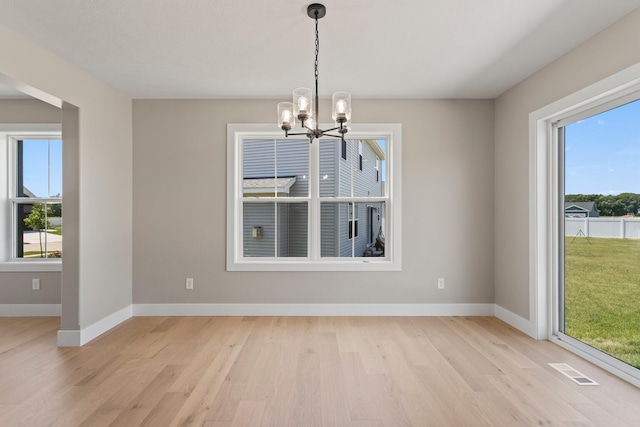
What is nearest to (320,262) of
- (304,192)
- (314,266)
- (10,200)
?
(314,266)

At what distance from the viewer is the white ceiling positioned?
2377 mm

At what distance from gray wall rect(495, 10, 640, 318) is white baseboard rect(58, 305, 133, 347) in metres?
4.39

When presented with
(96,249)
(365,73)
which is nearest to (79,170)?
(96,249)

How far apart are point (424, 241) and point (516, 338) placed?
1.37 m

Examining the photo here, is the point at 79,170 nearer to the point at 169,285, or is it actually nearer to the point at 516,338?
the point at 169,285

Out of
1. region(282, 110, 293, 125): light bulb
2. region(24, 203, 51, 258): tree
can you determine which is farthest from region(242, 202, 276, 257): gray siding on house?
region(24, 203, 51, 258): tree

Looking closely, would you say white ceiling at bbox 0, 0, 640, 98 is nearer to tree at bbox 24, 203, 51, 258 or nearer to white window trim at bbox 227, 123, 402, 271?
white window trim at bbox 227, 123, 402, 271

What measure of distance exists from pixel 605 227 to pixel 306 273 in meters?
2.94

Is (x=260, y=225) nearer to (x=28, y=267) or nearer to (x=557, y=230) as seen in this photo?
(x=28, y=267)

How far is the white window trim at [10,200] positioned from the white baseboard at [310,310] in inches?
49.4

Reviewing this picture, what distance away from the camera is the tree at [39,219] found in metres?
4.32

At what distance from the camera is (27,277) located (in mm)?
4180

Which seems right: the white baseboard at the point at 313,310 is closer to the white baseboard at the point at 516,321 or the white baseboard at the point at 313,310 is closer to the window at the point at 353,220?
the white baseboard at the point at 516,321

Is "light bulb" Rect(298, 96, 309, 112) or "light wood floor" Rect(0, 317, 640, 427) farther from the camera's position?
"light bulb" Rect(298, 96, 309, 112)
